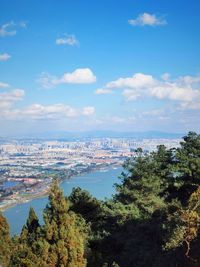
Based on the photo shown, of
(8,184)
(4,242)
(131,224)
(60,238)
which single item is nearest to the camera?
(60,238)

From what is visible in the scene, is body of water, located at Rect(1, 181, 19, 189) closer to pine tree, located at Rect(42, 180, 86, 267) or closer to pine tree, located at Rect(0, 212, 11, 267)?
pine tree, located at Rect(0, 212, 11, 267)

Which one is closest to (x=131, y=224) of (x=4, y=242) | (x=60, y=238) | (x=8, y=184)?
(x=4, y=242)

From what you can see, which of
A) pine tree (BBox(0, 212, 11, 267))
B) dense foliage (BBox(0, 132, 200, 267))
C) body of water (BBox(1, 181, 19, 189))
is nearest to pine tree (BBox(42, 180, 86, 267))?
dense foliage (BBox(0, 132, 200, 267))

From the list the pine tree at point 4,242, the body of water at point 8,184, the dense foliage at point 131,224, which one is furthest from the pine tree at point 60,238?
the body of water at point 8,184

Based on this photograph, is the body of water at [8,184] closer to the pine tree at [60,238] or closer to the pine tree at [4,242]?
the pine tree at [4,242]

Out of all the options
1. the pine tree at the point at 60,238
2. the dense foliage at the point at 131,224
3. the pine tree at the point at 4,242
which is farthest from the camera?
the pine tree at the point at 4,242

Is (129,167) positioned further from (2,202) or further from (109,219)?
(2,202)

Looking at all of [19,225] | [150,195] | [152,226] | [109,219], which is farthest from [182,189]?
[19,225]

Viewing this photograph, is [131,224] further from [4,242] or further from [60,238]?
[60,238]
